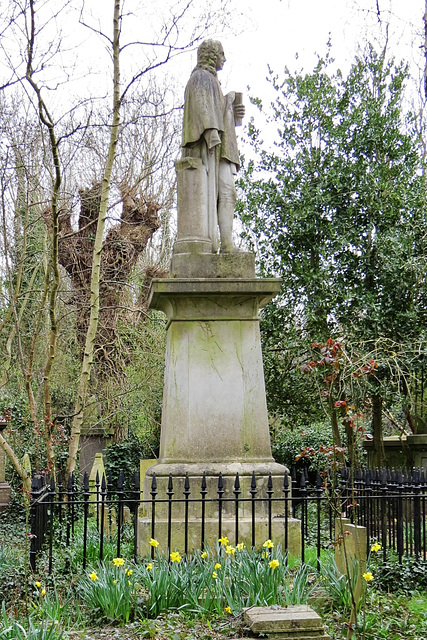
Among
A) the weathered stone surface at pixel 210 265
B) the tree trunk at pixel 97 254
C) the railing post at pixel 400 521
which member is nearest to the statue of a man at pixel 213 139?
the weathered stone surface at pixel 210 265

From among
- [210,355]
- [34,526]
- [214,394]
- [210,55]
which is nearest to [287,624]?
[34,526]

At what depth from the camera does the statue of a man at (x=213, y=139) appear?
24.1 feet

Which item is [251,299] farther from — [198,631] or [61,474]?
[61,474]

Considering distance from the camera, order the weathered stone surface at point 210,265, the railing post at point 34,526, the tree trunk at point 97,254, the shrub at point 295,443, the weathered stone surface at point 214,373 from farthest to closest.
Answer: the shrub at point 295,443, the tree trunk at point 97,254, the weathered stone surface at point 210,265, the weathered stone surface at point 214,373, the railing post at point 34,526

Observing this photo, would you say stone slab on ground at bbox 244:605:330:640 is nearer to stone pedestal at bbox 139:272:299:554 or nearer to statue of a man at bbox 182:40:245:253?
stone pedestal at bbox 139:272:299:554

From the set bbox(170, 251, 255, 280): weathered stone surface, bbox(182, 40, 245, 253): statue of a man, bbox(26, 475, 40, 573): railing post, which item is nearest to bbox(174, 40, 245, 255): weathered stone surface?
bbox(182, 40, 245, 253): statue of a man

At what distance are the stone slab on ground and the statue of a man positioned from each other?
3.97 m

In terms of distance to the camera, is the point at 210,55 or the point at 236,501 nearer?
the point at 236,501

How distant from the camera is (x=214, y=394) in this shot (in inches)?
270

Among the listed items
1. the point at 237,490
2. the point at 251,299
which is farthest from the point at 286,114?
the point at 237,490

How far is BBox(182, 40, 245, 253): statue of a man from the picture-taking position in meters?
7.34

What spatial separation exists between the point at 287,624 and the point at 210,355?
3193 mm

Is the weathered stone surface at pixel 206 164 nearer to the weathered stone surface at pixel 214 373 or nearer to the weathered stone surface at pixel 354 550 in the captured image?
the weathered stone surface at pixel 214 373

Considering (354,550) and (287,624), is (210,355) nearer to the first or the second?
(354,550)
